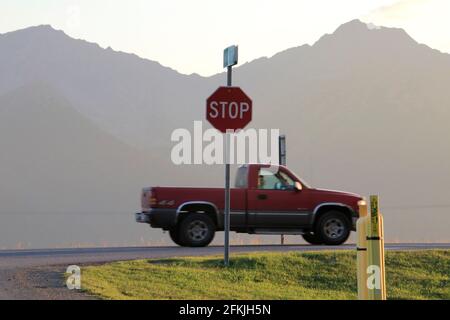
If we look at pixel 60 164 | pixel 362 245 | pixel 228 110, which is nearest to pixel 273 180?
pixel 228 110

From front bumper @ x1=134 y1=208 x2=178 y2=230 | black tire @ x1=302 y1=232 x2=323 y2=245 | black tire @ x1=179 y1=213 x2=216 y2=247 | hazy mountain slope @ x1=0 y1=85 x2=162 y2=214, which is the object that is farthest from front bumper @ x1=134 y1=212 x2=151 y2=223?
hazy mountain slope @ x1=0 y1=85 x2=162 y2=214

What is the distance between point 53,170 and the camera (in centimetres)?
16862

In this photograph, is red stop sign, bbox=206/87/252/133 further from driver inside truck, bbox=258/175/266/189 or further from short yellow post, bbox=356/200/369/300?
driver inside truck, bbox=258/175/266/189

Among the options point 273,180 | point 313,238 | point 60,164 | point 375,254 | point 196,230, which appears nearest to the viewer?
point 375,254

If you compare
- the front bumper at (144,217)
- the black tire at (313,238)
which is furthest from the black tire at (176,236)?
the black tire at (313,238)

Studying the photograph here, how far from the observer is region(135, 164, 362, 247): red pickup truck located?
Result: 72.4 feet

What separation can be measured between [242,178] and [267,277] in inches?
251

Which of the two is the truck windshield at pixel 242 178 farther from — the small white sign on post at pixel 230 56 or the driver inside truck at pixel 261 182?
the small white sign on post at pixel 230 56

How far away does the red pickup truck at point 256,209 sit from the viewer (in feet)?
72.4

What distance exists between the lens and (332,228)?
23.3 meters

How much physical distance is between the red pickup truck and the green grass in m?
3.02

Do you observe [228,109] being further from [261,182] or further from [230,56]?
[261,182]
